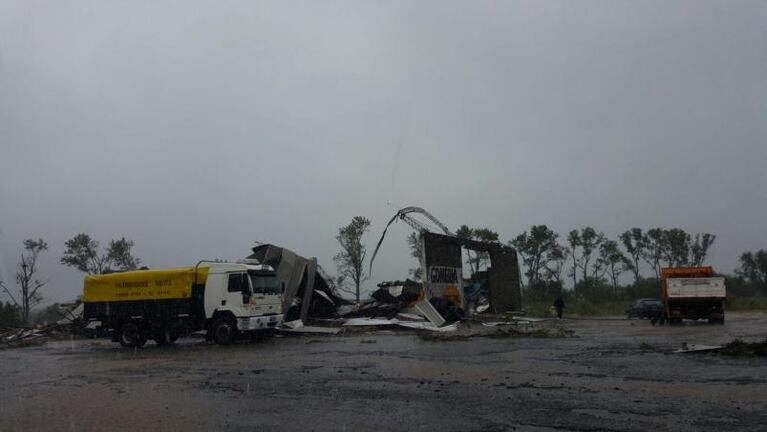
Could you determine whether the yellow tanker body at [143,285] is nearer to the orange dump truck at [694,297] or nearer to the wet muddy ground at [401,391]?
the wet muddy ground at [401,391]

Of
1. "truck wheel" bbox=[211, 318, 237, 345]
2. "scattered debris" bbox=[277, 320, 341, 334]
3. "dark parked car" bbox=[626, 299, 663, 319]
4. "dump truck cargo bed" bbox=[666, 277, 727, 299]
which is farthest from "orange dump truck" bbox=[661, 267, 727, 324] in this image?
"truck wheel" bbox=[211, 318, 237, 345]

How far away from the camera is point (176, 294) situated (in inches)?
909

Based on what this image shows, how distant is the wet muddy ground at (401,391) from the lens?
7727 millimetres

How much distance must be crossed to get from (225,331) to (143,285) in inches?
158

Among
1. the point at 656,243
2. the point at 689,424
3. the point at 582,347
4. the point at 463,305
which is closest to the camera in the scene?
the point at 689,424

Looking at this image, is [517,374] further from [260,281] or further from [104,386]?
[260,281]

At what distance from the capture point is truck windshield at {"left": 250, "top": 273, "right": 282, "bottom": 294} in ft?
73.8

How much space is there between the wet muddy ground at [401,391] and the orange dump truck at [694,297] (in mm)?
12890

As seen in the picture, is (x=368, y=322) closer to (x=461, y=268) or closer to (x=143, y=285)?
(x=143, y=285)

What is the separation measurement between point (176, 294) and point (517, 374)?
15.2 meters

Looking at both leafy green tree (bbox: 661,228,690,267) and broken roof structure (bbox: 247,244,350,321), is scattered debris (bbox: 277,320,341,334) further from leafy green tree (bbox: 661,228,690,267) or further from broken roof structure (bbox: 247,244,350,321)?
leafy green tree (bbox: 661,228,690,267)

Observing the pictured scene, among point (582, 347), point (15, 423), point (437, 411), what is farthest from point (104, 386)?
point (582, 347)

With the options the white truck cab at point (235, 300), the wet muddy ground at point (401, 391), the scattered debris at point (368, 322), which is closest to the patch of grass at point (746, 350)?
the wet muddy ground at point (401, 391)

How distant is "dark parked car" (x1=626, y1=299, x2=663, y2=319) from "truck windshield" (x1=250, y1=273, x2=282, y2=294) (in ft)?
72.0
